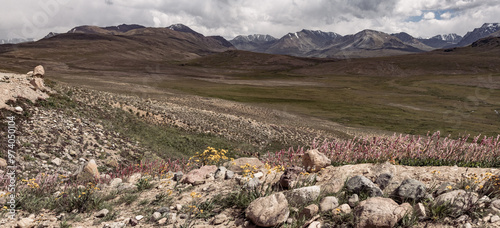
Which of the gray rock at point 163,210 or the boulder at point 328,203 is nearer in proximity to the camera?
the boulder at point 328,203

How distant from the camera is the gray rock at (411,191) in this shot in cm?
463

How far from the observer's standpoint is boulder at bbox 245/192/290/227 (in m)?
4.55

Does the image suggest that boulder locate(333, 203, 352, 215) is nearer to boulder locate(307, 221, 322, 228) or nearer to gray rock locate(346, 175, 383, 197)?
boulder locate(307, 221, 322, 228)

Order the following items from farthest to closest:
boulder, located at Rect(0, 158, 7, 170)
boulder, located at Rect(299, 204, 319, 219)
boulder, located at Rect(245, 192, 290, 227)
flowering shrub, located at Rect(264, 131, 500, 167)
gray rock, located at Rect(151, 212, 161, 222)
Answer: boulder, located at Rect(0, 158, 7, 170) → flowering shrub, located at Rect(264, 131, 500, 167) → gray rock, located at Rect(151, 212, 161, 222) → boulder, located at Rect(299, 204, 319, 219) → boulder, located at Rect(245, 192, 290, 227)

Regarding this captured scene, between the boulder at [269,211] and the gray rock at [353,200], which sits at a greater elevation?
the gray rock at [353,200]

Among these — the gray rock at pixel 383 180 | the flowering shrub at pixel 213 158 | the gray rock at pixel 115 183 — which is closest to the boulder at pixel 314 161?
the gray rock at pixel 383 180

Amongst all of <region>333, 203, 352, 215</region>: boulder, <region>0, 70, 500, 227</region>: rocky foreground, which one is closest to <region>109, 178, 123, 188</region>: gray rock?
<region>0, 70, 500, 227</region>: rocky foreground

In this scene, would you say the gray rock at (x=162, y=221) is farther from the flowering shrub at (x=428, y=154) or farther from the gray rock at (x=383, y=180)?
the gray rock at (x=383, y=180)

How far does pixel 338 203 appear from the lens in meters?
4.92

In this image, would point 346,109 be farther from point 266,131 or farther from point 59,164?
point 59,164

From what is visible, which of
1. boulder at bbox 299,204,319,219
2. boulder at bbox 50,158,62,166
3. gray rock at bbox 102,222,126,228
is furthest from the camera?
boulder at bbox 50,158,62,166

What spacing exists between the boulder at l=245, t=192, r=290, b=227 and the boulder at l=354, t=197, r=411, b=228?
3.81 ft

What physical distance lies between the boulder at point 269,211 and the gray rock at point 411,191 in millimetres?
1993

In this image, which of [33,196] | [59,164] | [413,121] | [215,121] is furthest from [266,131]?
[413,121]
